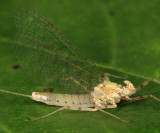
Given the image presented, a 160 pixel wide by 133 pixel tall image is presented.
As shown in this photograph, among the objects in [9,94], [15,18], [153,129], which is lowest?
[153,129]

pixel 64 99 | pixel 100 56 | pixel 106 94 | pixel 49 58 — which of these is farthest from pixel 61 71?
pixel 100 56

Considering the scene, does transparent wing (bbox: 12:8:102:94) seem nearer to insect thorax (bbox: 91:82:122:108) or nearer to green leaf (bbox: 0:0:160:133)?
insect thorax (bbox: 91:82:122:108)

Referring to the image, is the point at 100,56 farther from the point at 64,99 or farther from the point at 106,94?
the point at 64,99

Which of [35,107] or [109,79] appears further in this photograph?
[109,79]

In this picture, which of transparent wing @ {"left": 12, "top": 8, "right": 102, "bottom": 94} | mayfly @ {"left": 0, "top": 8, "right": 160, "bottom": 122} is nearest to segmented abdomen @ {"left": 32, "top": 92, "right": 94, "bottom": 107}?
mayfly @ {"left": 0, "top": 8, "right": 160, "bottom": 122}

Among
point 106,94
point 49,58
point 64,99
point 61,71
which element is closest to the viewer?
point 106,94

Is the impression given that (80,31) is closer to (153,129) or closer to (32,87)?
(32,87)

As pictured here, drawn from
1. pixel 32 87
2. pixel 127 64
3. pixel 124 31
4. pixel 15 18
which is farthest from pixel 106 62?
pixel 15 18
